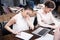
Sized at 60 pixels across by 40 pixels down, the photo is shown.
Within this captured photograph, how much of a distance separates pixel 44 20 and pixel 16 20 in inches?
28.4

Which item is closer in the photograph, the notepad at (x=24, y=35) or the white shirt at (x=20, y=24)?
the notepad at (x=24, y=35)

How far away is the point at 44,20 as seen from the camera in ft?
8.77

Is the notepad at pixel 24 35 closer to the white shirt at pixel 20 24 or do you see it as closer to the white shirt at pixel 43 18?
the white shirt at pixel 20 24

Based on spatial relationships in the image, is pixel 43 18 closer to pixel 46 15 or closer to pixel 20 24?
pixel 46 15

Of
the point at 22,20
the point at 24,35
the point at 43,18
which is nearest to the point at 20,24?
the point at 22,20

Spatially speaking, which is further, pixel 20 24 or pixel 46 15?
pixel 46 15

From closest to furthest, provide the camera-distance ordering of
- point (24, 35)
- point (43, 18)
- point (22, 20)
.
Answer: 1. point (24, 35)
2. point (22, 20)
3. point (43, 18)

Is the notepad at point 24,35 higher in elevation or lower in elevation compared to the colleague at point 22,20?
lower

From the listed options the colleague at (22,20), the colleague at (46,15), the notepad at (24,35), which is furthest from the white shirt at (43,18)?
the notepad at (24,35)

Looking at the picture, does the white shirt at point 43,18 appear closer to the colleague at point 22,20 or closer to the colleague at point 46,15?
the colleague at point 46,15

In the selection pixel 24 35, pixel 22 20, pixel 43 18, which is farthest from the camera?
pixel 43 18

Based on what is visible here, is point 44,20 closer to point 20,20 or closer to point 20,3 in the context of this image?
point 20,20

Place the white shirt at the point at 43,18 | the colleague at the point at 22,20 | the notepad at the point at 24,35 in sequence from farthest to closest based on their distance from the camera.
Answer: the white shirt at the point at 43,18 < the colleague at the point at 22,20 < the notepad at the point at 24,35

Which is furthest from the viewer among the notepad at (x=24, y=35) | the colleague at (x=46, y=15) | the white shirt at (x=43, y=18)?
the white shirt at (x=43, y=18)
